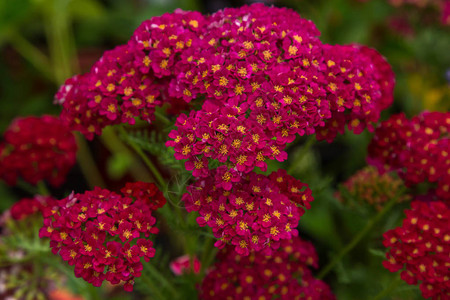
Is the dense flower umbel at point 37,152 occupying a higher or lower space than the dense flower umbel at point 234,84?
lower

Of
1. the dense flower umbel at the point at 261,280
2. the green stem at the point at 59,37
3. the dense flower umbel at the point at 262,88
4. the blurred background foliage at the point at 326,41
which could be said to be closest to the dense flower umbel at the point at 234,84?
the dense flower umbel at the point at 262,88

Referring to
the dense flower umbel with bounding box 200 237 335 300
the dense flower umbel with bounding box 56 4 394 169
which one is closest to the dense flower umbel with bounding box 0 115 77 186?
the dense flower umbel with bounding box 56 4 394 169

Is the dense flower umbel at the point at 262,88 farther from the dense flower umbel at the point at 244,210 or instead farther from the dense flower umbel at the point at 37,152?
the dense flower umbel at the point at 37,152

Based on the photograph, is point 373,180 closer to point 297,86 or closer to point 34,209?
point 297,86

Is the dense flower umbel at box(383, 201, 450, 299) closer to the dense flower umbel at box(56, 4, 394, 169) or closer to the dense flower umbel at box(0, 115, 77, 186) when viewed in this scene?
the dense flower umbel at box(56, 4, 394, 169)

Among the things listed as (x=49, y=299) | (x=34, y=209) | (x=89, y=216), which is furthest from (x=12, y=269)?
(x=89, y=216)

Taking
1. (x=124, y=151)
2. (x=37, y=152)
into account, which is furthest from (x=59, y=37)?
(x=37, y=152)
